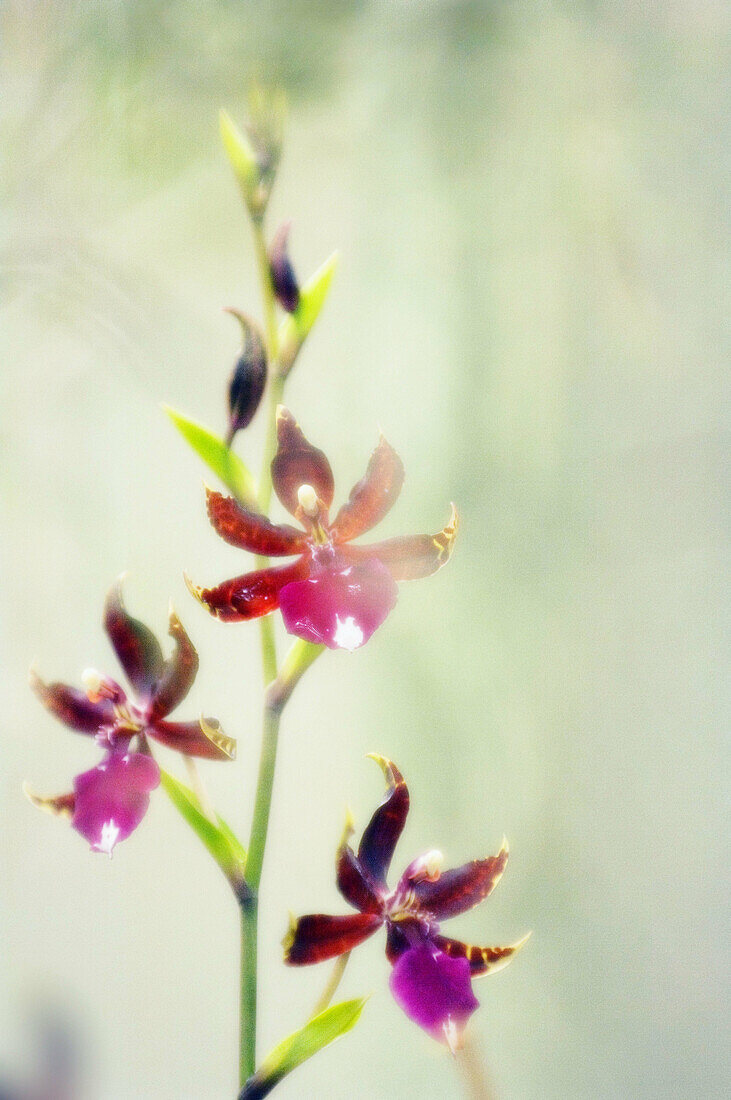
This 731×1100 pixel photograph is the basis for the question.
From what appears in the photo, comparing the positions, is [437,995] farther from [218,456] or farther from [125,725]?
[218,456]

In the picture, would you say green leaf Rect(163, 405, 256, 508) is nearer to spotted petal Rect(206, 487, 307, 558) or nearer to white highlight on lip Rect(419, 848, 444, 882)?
spotted petal Rect(206, 487, 307, 558)

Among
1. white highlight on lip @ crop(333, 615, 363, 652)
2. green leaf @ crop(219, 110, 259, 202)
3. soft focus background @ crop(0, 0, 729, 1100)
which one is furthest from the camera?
soft focus background @ crop(0, 0, 729, 1100)

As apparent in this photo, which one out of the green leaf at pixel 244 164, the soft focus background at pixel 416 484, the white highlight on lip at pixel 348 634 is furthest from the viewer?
the soft focus background at pixel 416 484

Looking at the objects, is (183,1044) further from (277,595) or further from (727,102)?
(727,102)

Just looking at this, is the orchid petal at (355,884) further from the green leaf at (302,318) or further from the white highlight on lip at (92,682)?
the green leaf at (302,318)

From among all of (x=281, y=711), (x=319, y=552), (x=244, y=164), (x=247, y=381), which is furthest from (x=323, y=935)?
(x=244, y=164)

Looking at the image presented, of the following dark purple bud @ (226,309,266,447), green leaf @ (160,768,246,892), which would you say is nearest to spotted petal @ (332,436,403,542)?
dark purple bud @ (226,309,266,447)

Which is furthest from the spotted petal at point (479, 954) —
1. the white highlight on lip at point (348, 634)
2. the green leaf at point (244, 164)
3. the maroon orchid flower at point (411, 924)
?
the green leaf at point (244, 164)
